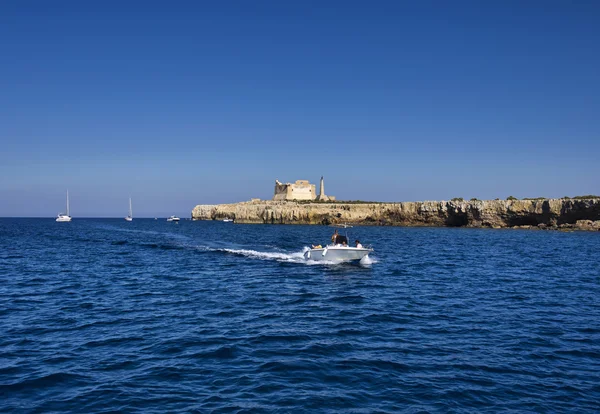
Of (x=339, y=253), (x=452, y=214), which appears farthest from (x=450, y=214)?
(x=339, y=253)

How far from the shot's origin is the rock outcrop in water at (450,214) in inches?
2936

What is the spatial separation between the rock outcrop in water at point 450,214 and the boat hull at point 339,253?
59.4 meters

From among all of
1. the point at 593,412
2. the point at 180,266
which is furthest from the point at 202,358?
the point at 180,266

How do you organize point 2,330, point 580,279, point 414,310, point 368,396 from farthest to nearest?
point 580,279 → point 414,310 → point 2,330 → point 368,396

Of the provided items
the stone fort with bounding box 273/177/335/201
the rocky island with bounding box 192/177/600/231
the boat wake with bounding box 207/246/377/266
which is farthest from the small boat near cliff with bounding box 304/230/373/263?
the stone fort with bounding box 273/177/335/201

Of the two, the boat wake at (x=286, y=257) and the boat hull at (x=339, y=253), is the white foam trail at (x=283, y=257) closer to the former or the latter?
the boat wake at (x=286, y=257)

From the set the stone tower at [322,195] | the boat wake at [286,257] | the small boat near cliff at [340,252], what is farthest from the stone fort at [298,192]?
the small boat near cliff at [340,252]

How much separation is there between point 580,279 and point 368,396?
2087cm

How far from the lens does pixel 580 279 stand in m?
24.2

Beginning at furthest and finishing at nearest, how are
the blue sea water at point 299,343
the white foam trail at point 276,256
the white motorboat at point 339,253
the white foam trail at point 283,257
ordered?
1. the white foam trail at point 276,256
2. the white foam trail at point 283,257
3. the white motorboat at point 339,253
4. the blue sea water at point 299,343

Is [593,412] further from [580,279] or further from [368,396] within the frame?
[580,279]

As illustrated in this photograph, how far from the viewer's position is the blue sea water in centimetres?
874

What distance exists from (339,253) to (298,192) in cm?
11999

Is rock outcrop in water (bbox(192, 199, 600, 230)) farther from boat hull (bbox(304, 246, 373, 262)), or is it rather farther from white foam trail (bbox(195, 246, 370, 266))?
boat hull (bbox(304, 246, 373, 262))
